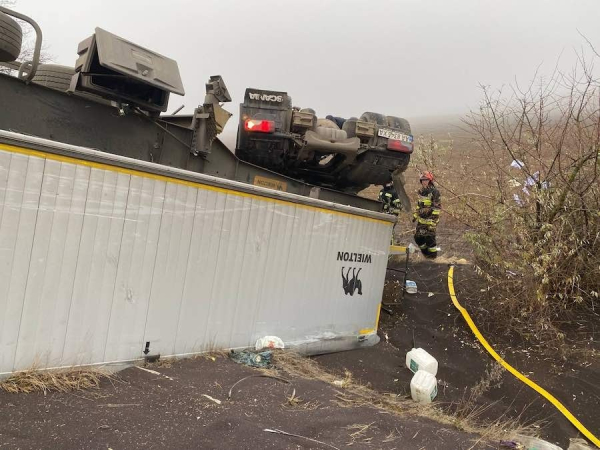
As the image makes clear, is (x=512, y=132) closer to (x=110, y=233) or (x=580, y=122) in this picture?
(x=580, y=122)

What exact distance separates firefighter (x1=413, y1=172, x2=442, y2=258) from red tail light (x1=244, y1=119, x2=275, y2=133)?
3492 mm

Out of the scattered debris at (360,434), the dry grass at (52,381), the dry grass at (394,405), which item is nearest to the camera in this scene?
the scattered debris at (360,434)

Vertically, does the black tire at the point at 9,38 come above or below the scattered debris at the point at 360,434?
above

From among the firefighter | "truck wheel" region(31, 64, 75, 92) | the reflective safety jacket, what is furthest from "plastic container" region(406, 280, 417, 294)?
"truck wheel" region(31, 64, 75, 92)

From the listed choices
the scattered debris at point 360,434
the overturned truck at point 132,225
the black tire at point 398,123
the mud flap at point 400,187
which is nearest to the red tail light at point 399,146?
the black tire at point 398,123

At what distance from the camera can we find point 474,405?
540 centimetres

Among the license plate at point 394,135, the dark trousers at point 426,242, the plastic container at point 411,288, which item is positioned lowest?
the plastic container at point 411,288

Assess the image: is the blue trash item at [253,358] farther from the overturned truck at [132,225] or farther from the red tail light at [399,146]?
the red tail light at [399,146]

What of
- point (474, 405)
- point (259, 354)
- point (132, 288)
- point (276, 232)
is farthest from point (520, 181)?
point (132, 288)

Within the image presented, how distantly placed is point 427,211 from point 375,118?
246cm

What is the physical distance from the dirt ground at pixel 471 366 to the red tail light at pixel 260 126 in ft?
9.67

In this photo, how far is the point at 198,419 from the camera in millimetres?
3320

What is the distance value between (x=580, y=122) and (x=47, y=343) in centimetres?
751

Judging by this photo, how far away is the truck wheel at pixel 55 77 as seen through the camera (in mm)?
5000
